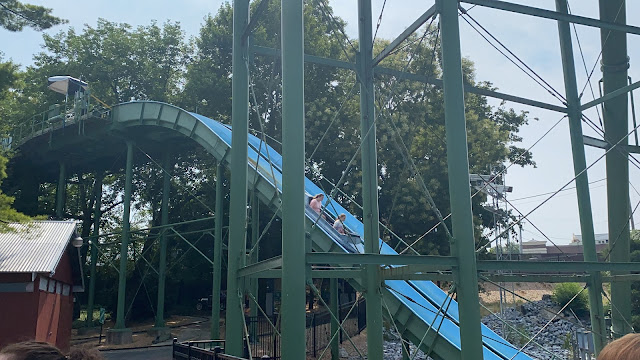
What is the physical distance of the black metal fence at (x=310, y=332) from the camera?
17.6 metres

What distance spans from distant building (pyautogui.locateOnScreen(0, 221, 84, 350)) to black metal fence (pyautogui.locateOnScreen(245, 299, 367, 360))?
18.8ft

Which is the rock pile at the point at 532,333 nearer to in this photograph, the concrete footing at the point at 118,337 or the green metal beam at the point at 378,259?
the concrete footing at the point at 118,337

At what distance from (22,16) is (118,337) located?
13.4 m

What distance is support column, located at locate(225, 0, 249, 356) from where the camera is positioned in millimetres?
9914

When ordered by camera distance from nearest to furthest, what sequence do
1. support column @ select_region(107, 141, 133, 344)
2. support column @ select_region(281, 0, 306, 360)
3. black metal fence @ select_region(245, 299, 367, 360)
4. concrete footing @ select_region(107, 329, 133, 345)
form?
support column @ select_region(281, 0, 306, 360)
black metal fence @ select_region(245, 299, 367, 360)
concrete footing @ select_region(107, 329, 133, 345)
support column @ select_region(107, 141, 133, 344)

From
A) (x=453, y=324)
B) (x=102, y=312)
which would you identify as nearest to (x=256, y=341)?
(x=453, y=324)

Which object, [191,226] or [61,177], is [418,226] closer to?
[191,226]

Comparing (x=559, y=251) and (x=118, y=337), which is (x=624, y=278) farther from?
(x=559, y=251)

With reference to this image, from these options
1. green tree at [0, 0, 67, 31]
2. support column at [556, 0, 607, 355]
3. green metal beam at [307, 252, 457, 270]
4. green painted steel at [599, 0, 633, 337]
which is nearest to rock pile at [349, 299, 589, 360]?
green painted steel at [599, 0, 633, 337]

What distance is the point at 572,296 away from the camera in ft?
97.3

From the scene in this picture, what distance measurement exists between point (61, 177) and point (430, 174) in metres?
18.4

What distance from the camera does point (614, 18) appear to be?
11141 millimetres

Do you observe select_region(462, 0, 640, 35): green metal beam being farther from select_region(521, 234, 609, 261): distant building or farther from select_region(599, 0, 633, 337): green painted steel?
select_region(521, 234, 609, 261): distant building

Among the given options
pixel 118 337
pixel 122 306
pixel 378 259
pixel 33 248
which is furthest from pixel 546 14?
pixel 118 337
